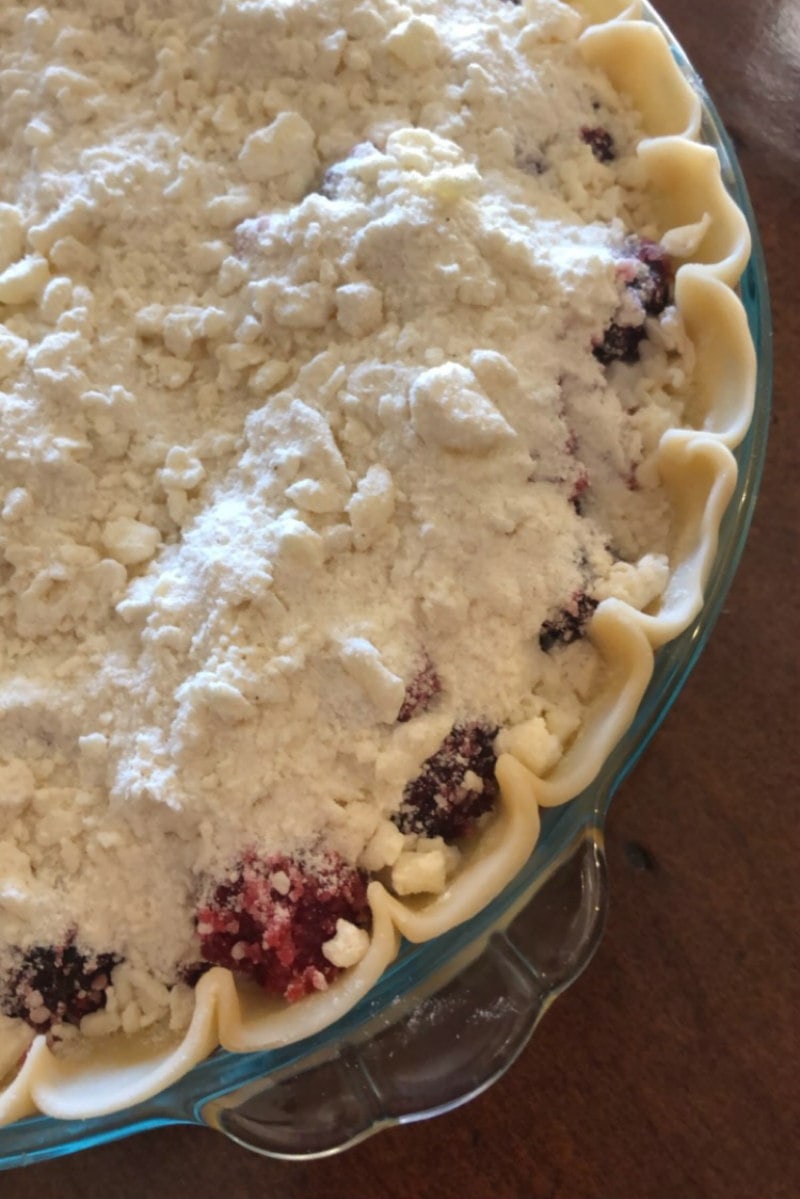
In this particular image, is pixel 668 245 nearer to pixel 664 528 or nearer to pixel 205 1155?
pixel 664 528

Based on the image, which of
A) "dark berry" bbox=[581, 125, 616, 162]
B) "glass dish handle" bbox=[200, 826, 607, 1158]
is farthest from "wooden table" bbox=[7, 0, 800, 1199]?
"dark berry" bbox=[581, 125, 616, 162]

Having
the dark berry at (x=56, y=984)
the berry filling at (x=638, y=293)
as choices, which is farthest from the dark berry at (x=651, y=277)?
the dark berry at (x=56, y=984)

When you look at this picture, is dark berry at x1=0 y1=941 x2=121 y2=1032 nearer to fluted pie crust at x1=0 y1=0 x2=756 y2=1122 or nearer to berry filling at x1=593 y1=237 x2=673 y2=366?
fluted pie crust at x1=0 y1=0 x2=756 y2=1122

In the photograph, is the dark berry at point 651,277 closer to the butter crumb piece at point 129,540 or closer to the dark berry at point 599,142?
the dark berry at point 599,142

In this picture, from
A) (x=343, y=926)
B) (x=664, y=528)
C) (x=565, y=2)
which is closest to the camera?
(x=343, y=926)

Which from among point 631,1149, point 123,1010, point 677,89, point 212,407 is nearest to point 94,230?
point 212,407

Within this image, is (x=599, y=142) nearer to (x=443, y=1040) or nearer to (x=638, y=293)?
(x=638, y=293)
